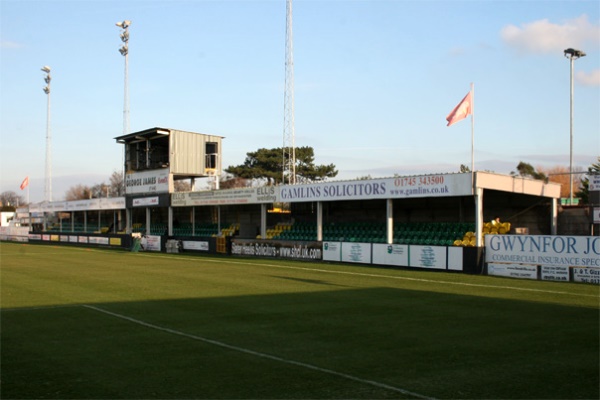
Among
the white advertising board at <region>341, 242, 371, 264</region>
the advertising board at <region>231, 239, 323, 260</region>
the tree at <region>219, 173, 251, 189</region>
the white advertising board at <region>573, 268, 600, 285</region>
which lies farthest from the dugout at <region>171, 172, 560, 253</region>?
the tree at <region>219, 173, 251, 189</region>

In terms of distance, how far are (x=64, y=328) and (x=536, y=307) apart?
434 inches

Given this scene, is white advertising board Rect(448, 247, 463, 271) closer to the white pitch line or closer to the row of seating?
the row of seating

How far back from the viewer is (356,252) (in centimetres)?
2941

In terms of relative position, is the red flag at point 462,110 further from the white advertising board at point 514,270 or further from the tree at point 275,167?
the tree at point 275,167

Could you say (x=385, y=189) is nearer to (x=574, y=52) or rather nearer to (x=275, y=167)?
(x=574, y=52)

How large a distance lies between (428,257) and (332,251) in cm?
671

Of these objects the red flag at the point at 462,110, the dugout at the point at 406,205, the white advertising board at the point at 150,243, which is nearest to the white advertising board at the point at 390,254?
the dugout at the point at 406,205

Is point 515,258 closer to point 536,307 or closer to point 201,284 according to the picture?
point 536,307

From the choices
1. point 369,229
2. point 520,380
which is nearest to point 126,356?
point 520,380

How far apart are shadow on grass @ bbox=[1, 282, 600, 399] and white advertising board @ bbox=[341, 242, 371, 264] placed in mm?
13494

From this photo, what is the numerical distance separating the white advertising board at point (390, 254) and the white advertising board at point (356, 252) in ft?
1.61

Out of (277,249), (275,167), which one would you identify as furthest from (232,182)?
(277,249)

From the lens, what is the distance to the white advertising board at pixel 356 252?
28781 mm

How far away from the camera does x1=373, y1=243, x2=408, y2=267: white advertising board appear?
87.6 feet
